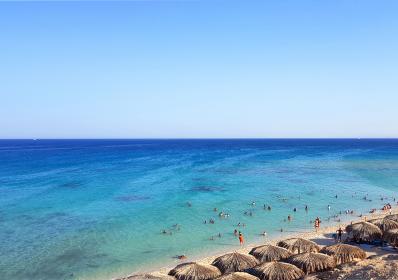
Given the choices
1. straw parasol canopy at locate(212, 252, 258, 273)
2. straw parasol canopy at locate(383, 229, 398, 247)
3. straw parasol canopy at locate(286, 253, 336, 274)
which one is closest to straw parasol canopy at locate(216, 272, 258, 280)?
straw parasol canopy at locate(212, 252, 258, 273)

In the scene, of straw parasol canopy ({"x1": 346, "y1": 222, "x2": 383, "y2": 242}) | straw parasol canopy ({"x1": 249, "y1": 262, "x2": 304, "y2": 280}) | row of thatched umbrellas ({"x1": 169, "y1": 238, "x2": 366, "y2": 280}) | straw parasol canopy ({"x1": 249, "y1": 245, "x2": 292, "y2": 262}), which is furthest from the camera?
straw parasol canopy ({"x1": 346, "y1": 222, "x2": 383, "y2": 242})

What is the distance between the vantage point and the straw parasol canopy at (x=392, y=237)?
21031 millimetres

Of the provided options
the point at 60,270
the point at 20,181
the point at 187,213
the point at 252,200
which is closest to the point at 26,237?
the point at 60,270

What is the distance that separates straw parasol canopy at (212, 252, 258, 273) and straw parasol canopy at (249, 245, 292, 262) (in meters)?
0.64

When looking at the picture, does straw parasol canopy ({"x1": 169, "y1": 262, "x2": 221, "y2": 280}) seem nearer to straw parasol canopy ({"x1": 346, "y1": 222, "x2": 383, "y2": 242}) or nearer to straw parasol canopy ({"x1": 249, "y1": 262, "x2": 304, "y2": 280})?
straw parasol canopy ({"x1": 249, "y1": 262, "x2": 304, "y2": 280})

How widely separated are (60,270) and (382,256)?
1710 cm

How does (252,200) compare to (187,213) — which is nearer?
(187,213)

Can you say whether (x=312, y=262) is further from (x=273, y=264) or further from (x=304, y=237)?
(x=304, y=237)

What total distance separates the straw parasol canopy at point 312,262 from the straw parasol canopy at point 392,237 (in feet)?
18.3

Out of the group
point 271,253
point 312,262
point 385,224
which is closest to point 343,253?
point 312,262

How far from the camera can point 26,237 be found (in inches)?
1078

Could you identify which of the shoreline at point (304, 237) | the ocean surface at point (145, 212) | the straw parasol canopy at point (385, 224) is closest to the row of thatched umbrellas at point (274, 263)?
the straw parasol canopy at point (385, 224)

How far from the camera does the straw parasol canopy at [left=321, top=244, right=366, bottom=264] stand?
59.9 ft

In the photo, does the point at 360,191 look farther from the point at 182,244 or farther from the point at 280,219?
the point at 182,244
